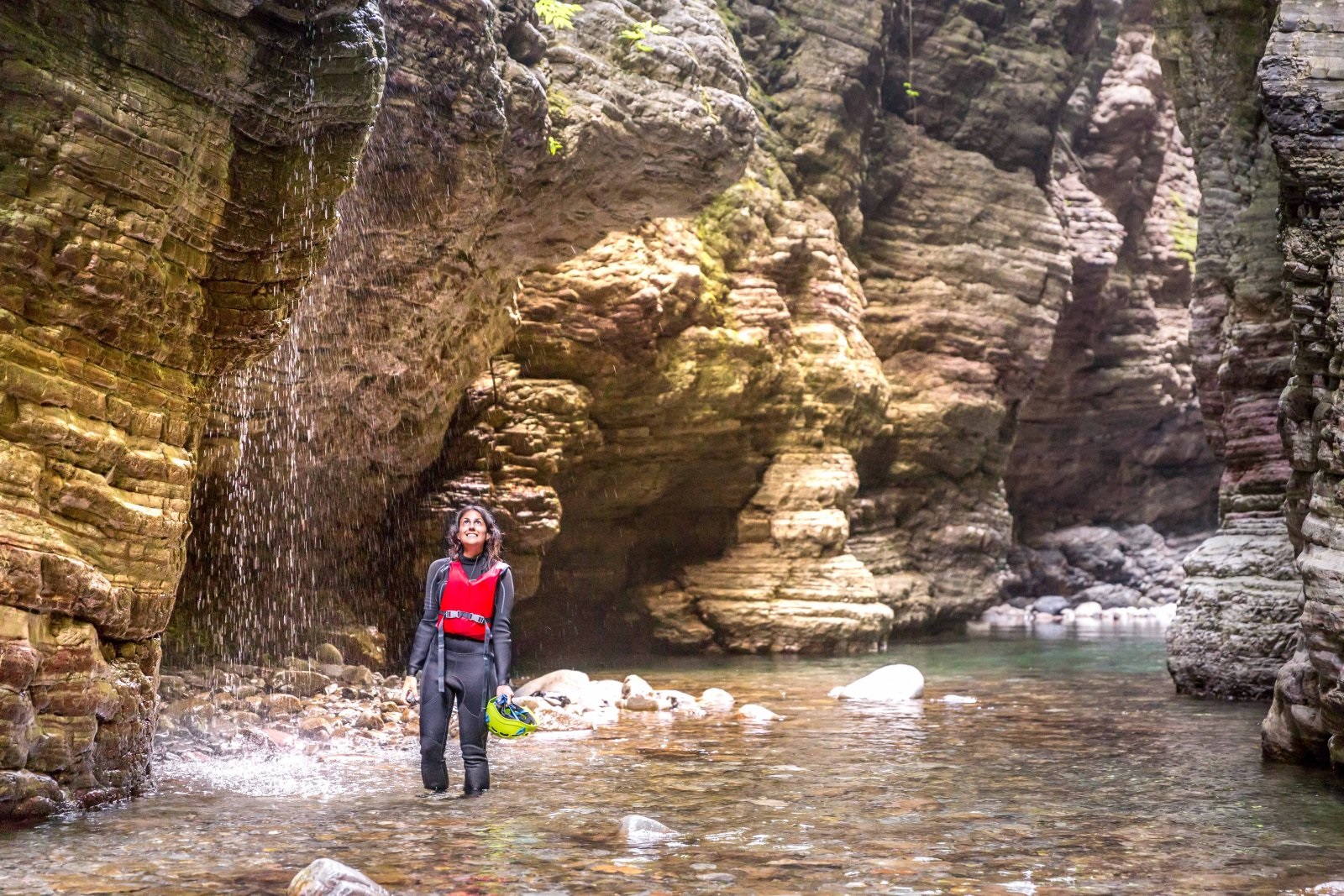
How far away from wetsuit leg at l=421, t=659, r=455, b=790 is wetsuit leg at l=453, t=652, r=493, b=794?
0.10 meters

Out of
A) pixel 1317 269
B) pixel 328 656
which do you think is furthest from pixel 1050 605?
pixel 1317 269

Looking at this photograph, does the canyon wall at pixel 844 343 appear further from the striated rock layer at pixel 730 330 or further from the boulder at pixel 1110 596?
the boulder at pixel 1110 596

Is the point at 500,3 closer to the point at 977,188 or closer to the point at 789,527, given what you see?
the point at 789,527

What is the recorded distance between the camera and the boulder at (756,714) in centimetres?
1017

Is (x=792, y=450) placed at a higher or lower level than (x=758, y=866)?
higher

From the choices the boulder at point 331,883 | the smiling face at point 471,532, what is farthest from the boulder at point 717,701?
the boulder at point 331,883

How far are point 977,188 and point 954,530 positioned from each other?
7.26m

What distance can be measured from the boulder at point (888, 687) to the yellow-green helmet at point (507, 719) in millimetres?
6140

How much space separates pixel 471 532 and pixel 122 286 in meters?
2.14

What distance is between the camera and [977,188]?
24.4 meters

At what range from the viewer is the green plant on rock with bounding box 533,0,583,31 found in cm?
1135

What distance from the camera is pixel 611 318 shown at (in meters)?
15.4

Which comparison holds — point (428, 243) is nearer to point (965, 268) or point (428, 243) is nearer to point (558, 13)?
point (558, 13)

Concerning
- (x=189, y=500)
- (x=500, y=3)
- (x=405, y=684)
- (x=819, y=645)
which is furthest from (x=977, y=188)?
(x=189, y=500)
